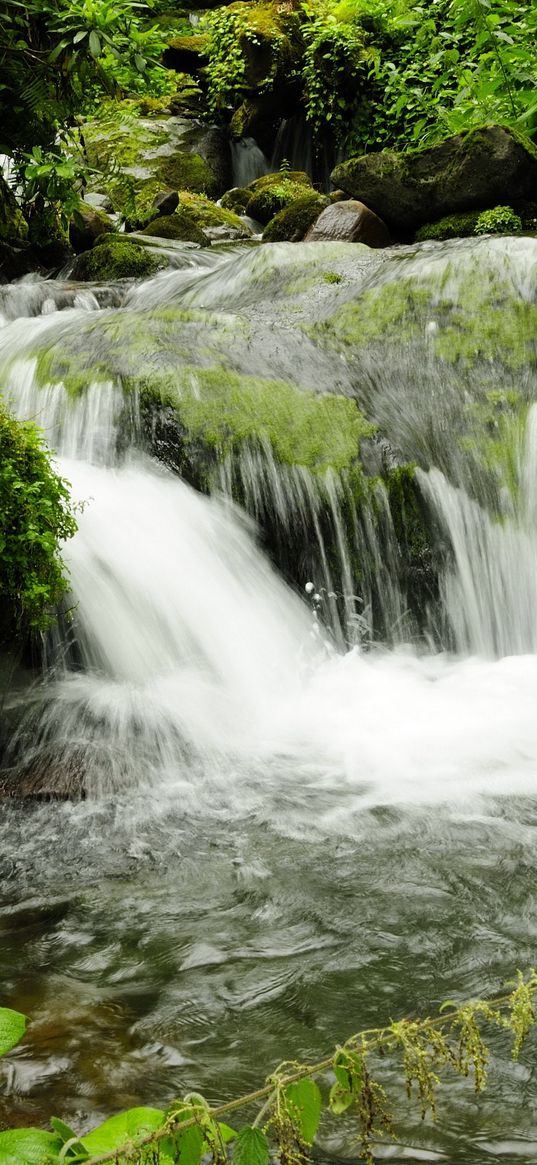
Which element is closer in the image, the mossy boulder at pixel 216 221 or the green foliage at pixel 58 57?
the green foliage at pixel 58 57

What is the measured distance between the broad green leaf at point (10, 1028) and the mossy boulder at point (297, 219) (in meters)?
10.6

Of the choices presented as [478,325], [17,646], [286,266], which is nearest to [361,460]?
[478,325]

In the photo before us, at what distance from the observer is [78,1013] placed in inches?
88.3

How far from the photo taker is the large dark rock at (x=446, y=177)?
9172mm

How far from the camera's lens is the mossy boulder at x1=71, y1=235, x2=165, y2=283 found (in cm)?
994

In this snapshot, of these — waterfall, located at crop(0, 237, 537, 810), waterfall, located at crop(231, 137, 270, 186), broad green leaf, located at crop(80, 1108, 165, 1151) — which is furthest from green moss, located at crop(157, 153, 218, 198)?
broad green leaf, located at crop(80, 1108, 165, 1151)

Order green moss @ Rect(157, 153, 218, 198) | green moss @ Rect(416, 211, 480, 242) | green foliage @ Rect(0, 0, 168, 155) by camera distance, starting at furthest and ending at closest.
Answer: green moss @ Rect(157, 153, 218, 198) < green moss @ Rect(416, 211, 480, 242) < green foliage @ Rect(0, 0, 168, 155)

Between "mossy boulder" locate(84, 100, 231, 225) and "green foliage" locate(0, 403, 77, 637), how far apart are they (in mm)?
12222

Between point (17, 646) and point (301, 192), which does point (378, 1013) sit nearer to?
point (17, 646)

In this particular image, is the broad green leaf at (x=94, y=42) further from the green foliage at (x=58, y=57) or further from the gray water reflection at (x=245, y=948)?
the gray water reflection at (x=245, y=948)

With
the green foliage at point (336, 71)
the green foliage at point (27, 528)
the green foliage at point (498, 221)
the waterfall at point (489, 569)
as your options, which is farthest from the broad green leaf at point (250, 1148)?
the green foliage at point (336, 71)

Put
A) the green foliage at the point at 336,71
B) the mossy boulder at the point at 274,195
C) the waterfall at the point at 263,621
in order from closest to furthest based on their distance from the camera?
the waterfall at the point at 263,621 < the mossy boulder at the point at 274,195 < the green foliage at the point at 336,71

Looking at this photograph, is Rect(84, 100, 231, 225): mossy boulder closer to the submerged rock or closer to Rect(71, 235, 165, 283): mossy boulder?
the submerged rock

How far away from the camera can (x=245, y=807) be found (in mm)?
3641
